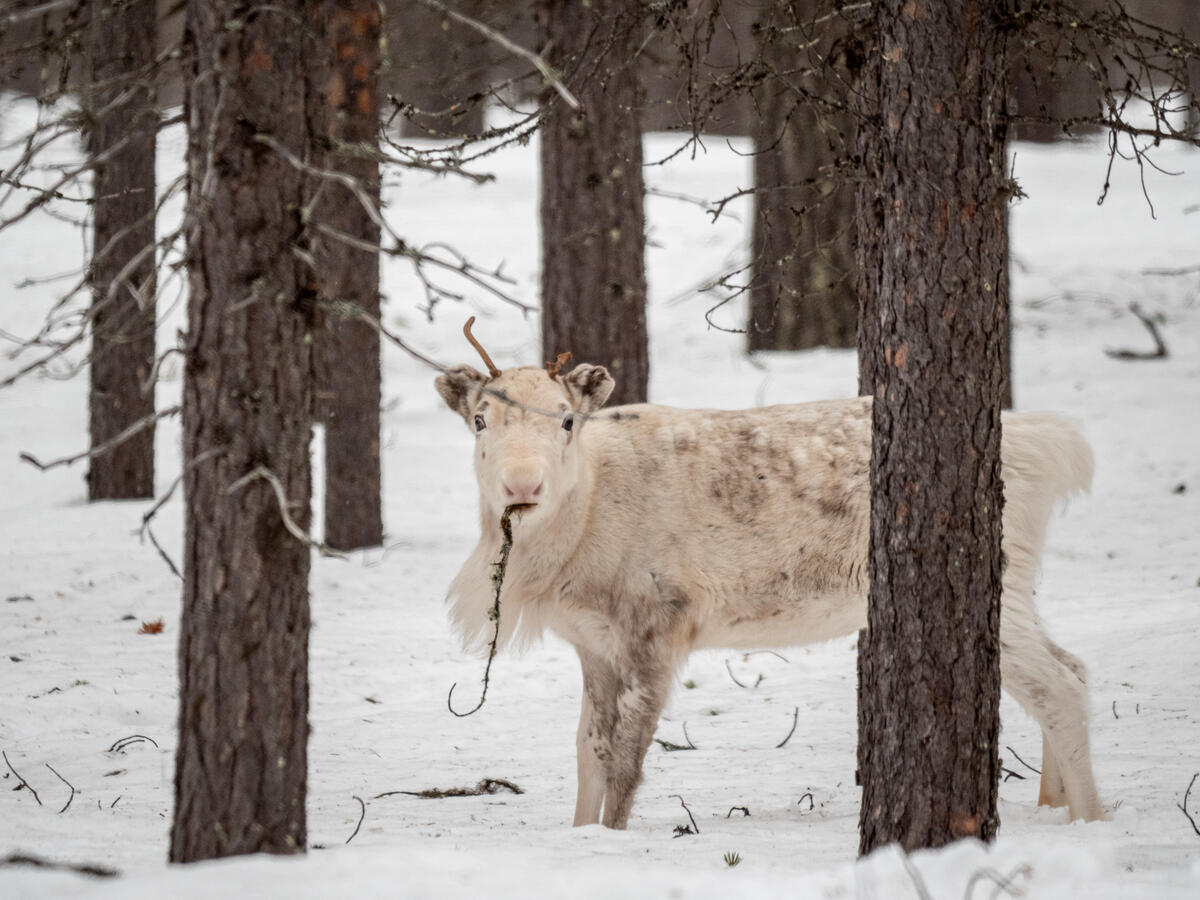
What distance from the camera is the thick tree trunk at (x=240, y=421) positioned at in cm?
312

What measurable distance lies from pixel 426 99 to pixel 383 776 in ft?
72.8

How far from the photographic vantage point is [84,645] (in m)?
7.70

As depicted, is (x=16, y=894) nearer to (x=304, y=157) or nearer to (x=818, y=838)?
(x=304, y=157)

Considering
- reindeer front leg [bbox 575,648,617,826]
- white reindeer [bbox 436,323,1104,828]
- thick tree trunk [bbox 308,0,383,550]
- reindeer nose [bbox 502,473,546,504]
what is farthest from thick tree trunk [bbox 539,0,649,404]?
reindeer nose [bbox 502,473,546,504]

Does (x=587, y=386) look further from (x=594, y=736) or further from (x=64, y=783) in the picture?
(x=64, y=783)

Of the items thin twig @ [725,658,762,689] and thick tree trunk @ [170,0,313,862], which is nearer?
thick tree trunk @ [170,0,313,862]

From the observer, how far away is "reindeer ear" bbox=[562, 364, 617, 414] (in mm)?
5773

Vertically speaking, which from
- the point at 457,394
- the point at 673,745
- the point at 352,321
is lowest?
the point at 673,745

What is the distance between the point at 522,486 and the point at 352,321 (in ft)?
16.9

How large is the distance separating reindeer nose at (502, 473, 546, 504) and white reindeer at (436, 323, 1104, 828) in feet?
0.67

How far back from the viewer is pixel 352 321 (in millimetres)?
9680

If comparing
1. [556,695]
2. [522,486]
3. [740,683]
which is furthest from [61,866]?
[740,683]

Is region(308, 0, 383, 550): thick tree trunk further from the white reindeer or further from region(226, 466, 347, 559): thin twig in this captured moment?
the white reindeer

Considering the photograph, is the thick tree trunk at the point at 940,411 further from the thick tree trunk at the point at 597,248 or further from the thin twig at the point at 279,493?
the thick tree trunk at the point at 597,248
